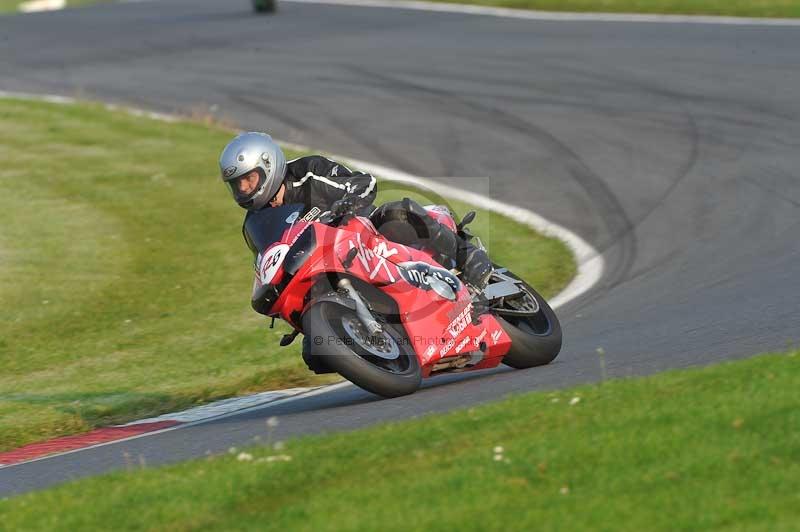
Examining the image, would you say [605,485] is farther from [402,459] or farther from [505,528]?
[402,459]

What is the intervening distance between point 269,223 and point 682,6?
70.5 ft

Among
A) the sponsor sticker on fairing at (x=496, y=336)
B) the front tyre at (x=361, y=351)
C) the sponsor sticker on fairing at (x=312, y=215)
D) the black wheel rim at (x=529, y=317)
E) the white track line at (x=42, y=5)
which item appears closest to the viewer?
the front tyre at (x=361, y=351)

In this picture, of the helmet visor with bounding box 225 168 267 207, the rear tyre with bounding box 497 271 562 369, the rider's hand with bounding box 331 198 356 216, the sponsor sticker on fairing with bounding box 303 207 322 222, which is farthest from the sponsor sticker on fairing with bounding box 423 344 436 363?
the helmet visor with bounding box 225 168 267 207

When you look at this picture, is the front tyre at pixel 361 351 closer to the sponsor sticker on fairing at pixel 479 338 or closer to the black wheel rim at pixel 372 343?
Result: the black wheel rim at pixel 372 343

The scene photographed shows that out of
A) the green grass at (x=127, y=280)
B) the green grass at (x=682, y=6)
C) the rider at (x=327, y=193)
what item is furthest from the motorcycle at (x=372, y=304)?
the green grass at (x=682, y=6)

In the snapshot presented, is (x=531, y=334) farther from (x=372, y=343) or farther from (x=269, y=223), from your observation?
(x=269, y=223)

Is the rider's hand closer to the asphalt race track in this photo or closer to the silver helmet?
the silver helmet

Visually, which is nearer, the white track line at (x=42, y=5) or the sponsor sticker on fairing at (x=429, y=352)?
the sponsor sticker on fairing at (x=429, y=352)

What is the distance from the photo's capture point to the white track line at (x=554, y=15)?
84.3 ft

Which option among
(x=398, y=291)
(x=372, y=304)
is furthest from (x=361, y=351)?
(x=398, y=291)

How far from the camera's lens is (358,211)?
8.44 meters

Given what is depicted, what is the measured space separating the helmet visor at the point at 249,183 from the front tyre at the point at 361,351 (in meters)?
0.91

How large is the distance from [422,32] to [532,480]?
24106mm

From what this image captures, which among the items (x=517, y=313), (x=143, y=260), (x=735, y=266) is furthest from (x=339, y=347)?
(x=143, y=260)
